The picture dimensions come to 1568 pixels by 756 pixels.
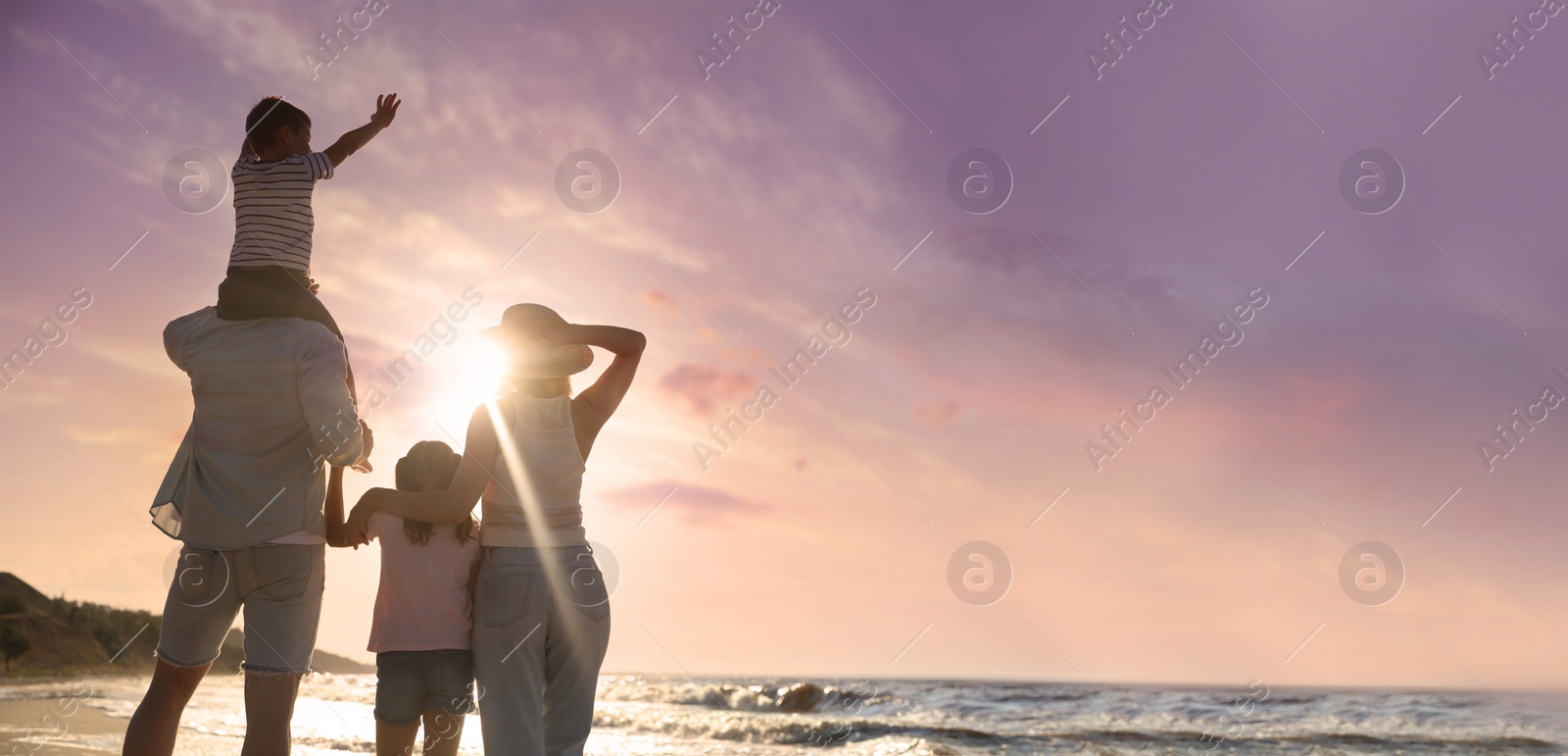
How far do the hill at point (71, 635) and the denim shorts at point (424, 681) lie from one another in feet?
64.4

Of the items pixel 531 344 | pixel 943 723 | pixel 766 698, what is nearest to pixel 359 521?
pixel 531 344

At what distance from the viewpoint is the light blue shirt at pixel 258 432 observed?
9.12ft

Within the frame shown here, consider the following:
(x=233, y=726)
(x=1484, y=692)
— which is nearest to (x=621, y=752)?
(x=233, y=726)

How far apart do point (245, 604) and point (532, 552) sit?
0.82m

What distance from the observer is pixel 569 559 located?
123 inches

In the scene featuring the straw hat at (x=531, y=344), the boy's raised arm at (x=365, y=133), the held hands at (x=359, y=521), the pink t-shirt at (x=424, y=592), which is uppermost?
the boy's raised arm at (x=365, y=133)

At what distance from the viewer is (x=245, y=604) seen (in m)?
2.80

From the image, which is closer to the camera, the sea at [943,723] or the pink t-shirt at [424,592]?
the pink t-shirt at [424,592]

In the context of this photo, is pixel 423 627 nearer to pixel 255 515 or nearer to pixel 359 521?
pixel 359 521

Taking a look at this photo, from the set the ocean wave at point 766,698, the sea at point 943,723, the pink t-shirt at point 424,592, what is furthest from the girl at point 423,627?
the ocean wave at point 766,698

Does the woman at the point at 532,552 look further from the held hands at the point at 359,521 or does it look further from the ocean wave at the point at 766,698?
the ocean wave at the point at 766,698

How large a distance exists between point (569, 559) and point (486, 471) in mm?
394

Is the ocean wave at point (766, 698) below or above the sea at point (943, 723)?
above

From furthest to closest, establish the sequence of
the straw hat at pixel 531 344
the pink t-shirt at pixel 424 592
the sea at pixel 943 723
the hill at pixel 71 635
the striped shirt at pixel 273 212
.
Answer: the hill at pixel 71 635 → the sea at pixel 943 723 → the pink t-shirt at pixel 424 592 → the straw hat at pixel 531 344 → the striped shirt at pixel 273 212
